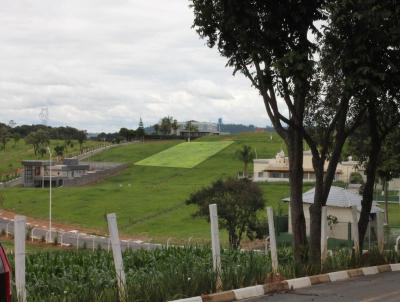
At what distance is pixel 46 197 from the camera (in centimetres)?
8331

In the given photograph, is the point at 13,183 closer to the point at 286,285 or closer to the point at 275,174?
the point at 275,174

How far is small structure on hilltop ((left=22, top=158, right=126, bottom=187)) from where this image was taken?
332ft

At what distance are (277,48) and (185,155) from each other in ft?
377

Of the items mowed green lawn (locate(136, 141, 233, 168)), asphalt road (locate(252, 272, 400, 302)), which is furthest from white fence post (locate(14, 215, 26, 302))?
mowed green lawn (locate(136, 141, 233, 168))

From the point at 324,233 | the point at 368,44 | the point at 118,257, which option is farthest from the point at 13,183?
the point at 118,257

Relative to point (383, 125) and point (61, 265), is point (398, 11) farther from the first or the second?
point (61, 265)

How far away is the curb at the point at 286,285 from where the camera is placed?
32.4ft

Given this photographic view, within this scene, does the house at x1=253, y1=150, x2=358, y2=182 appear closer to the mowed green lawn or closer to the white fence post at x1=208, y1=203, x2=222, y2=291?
the mowed green lawn

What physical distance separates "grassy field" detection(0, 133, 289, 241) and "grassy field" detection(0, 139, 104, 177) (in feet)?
53.9

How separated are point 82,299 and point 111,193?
252 ft

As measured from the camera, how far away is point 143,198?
263ft

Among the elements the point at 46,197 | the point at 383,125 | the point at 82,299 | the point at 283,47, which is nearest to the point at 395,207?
the point at 46,197

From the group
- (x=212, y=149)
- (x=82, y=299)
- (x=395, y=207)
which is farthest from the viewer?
(x=212, y=149)

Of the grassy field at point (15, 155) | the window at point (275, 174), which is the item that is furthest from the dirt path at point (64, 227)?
the grassy field at point (15, 155)
